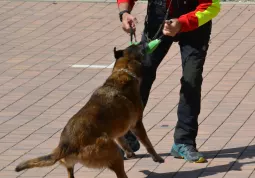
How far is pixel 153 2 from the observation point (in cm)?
745

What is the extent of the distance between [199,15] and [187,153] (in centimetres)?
131

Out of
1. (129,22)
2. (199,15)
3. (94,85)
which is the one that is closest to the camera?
(199,15)

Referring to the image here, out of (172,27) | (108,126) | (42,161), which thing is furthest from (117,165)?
(172,27)

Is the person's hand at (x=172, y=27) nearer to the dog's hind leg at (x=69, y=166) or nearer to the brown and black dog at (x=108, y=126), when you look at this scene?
the brown and black dog at (x=108, y=126)

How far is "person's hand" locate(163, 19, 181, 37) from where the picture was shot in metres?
6.95

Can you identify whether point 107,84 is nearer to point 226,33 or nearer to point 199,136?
point 199,136

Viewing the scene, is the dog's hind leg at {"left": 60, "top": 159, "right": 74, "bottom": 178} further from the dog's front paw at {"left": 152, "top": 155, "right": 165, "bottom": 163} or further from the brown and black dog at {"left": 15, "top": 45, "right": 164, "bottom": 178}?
the dog's front paw at {"left": 152, "top": 155, "right": 165, "bottom": 163}

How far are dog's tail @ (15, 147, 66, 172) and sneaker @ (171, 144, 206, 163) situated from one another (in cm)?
156

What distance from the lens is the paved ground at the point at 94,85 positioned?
7520 millimetres

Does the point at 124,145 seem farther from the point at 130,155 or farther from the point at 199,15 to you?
the point at 199,15

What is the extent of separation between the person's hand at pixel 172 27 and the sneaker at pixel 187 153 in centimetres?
116

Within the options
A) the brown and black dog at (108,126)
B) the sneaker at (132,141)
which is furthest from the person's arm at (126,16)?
the sneaker at (132,141)

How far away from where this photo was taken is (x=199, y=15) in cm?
709

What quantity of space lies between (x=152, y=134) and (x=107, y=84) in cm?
133
